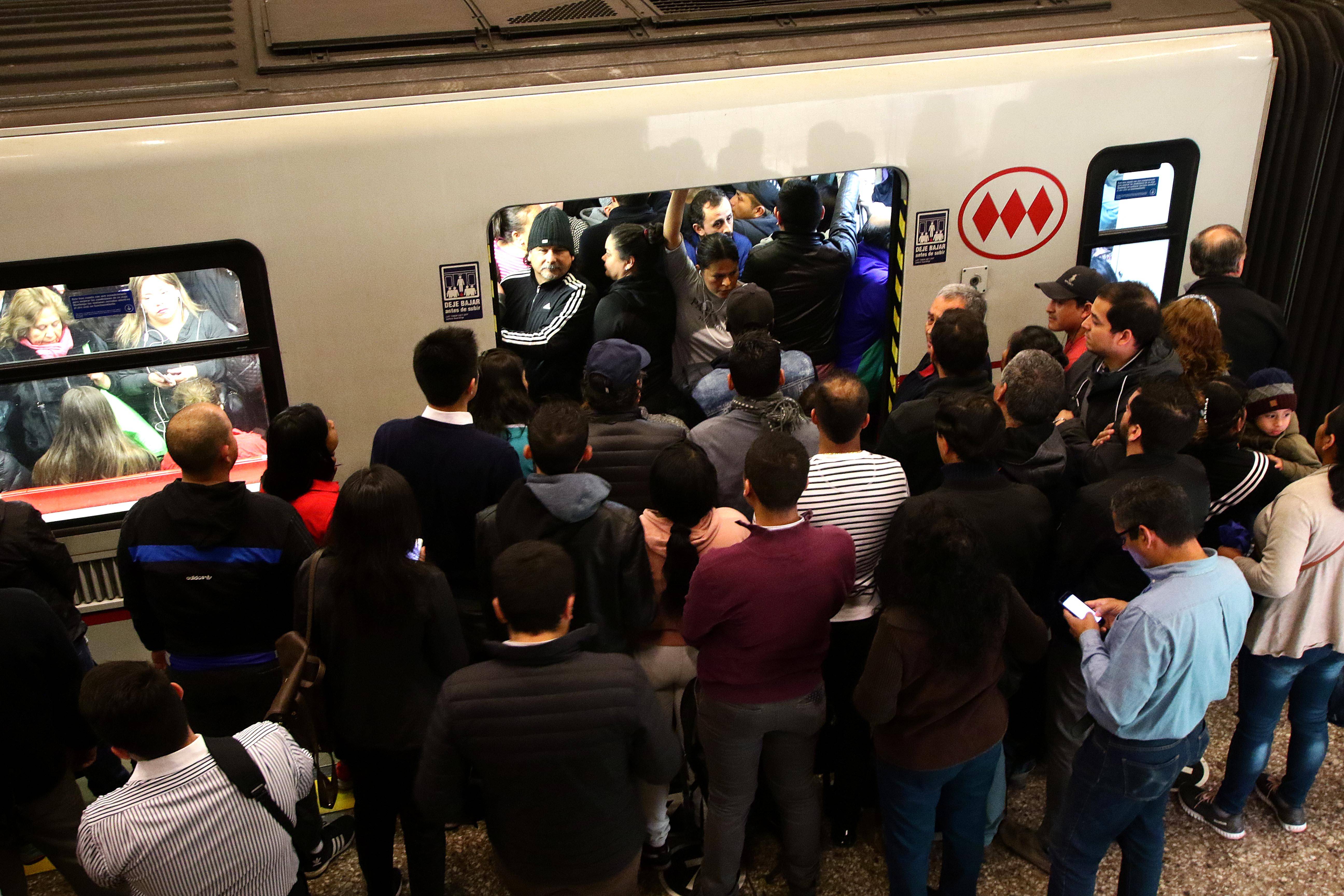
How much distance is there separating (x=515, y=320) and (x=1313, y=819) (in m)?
3.49

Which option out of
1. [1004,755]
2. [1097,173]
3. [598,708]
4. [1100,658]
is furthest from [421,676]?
[1097,173]

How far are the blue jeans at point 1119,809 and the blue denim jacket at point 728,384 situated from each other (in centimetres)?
173

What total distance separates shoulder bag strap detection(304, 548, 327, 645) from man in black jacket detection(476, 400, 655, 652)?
46cm

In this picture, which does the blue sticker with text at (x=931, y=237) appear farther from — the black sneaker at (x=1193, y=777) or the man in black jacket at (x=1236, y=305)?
the black sneaker at (x=1193, y=777)

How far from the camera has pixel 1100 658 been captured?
275 centimetres

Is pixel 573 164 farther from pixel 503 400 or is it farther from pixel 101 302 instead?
pixel 101 302

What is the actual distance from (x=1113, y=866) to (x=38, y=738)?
3279 millimetres

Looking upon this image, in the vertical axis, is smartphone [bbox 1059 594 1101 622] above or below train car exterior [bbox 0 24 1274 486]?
below

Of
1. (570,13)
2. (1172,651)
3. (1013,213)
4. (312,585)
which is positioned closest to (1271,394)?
(1013,213)

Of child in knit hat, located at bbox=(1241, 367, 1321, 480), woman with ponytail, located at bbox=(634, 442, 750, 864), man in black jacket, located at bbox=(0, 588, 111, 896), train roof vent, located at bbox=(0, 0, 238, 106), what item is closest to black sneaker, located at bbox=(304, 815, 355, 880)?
man in black jacket, located at bbox=(0, 588, 111, 896)

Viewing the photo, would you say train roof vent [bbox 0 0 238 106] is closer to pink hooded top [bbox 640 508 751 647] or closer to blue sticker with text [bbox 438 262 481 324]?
blue sticker with text [bbox 438 262 481 324]

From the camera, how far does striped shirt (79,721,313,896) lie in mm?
2311

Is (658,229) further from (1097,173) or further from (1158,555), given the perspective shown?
(1158,555)

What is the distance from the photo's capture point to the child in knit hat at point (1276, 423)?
3.72m
